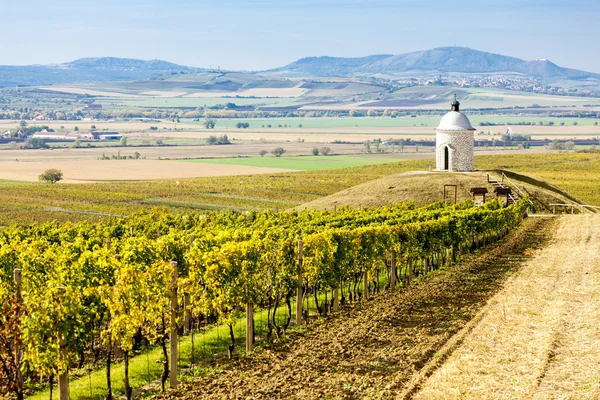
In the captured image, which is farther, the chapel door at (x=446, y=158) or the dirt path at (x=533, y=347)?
the chapel door at (x=446, y=158)

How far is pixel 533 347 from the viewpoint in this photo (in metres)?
21.5

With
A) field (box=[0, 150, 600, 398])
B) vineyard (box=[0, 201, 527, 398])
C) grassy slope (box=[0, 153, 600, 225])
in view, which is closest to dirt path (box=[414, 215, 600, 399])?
field (box=[0, 150, 600, 398])

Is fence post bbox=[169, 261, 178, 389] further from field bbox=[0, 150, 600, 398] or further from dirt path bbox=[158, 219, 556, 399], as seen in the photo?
field bbox=[0, 150, 600, 398]

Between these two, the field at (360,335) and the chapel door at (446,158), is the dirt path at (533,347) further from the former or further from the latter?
the chapel door at (446,158)

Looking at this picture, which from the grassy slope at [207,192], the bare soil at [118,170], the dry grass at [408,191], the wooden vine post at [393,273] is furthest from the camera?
the bare soil at [118,170]

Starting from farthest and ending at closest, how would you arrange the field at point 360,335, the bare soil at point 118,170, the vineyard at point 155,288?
1. the bare soil at point 118,170
2. the field at point 360,335
3. the vineyard at point 155,288

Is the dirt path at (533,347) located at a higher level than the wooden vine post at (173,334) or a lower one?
lower

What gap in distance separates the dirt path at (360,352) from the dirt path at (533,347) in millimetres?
832

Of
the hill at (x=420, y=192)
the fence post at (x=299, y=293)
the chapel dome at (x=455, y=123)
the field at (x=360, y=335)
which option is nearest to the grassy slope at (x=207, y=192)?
the field at (x=360, y=335)

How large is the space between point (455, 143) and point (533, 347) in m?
58.4

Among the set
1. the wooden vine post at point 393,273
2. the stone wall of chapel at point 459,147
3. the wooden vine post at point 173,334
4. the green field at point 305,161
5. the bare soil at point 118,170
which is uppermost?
the stone wall of chapel at point 459,147

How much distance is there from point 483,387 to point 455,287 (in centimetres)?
1446

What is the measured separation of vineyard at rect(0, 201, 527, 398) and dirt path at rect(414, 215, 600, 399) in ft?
18.9

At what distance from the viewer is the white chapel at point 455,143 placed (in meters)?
78.3
